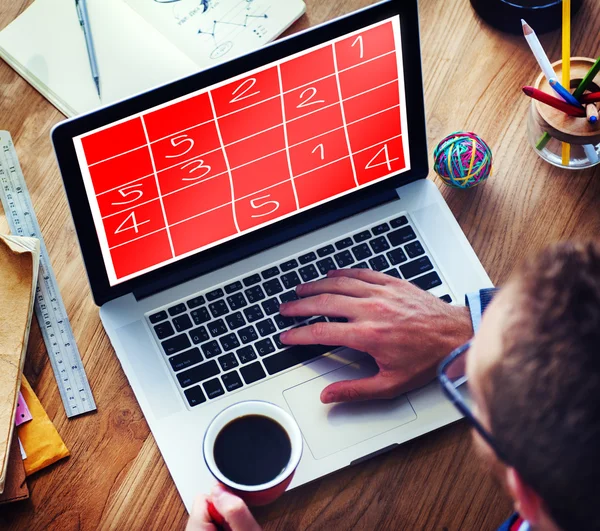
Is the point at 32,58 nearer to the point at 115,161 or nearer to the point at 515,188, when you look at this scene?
the point at 115,161

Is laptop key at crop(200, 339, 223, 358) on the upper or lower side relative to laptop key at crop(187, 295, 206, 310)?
lower

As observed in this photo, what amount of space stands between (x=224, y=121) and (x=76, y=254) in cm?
31

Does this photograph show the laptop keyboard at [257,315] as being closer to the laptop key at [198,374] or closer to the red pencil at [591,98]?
the laptop key at [198,374]

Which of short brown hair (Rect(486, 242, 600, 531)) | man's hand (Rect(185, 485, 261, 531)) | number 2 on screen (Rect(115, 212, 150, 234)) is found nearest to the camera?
short brown hair (Rect(486, 242, 600, 531))

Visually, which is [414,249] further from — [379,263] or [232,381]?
[232,381]

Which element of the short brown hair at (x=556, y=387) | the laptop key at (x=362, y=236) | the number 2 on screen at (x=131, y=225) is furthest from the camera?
the laptop key at (x=362, y=236)

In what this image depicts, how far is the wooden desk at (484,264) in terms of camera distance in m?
0.95

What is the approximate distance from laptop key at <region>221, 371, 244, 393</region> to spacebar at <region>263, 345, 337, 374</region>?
0.04 metres

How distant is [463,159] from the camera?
39.8 inches

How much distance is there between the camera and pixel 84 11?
110 centimetres

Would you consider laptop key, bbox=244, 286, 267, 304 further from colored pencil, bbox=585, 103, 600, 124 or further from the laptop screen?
colored pencil, bbox=585, 103, 600, 124

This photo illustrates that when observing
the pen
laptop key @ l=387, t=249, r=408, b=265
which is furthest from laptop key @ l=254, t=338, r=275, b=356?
the pen

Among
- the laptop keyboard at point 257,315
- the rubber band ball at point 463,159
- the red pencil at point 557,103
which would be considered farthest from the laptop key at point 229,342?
the red pencil at point 557,103

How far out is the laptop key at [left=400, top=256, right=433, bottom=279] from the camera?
1.02 metres
